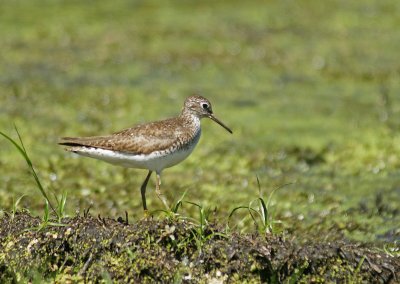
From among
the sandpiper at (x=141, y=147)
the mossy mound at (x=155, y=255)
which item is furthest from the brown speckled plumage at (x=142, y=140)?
the mossy mound at (x=155, y=255)

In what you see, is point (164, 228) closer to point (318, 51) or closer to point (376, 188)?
point (376, 188)

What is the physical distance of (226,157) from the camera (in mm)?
9969

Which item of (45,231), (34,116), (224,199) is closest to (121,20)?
(34,116)

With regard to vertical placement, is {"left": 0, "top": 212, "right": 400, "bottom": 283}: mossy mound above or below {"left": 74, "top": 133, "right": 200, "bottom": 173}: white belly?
below

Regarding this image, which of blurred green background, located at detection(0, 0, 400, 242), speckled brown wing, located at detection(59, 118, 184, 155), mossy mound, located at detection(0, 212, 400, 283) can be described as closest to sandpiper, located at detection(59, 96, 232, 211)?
speckled brown wing, located at detection(59, 118, 184, 155)

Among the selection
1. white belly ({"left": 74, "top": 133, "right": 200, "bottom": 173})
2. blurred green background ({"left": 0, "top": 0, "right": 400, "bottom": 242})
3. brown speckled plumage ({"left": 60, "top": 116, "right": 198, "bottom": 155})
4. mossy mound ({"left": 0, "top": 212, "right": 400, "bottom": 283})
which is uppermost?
brown speckled plumage ({"left": 60, "top": 116, "right": 198, "bottom": 155})

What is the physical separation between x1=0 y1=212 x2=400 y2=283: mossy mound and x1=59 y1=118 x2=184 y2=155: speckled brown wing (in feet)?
3.37

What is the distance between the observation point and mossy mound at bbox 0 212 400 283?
560cm

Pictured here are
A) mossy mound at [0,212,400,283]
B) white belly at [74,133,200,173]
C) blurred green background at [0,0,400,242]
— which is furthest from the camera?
blurred green background at [0,0,400,242]

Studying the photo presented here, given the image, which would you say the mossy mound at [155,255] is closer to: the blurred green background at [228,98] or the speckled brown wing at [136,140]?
the blurred green background at [228,98]

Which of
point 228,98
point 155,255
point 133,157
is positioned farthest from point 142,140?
point 228,98

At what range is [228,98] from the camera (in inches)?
483

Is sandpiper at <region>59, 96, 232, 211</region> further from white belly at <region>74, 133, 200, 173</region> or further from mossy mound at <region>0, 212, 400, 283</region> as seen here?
mossy mound at <region>0, 212, 400, 283</region>

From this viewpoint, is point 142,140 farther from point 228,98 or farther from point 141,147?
point 228,98
